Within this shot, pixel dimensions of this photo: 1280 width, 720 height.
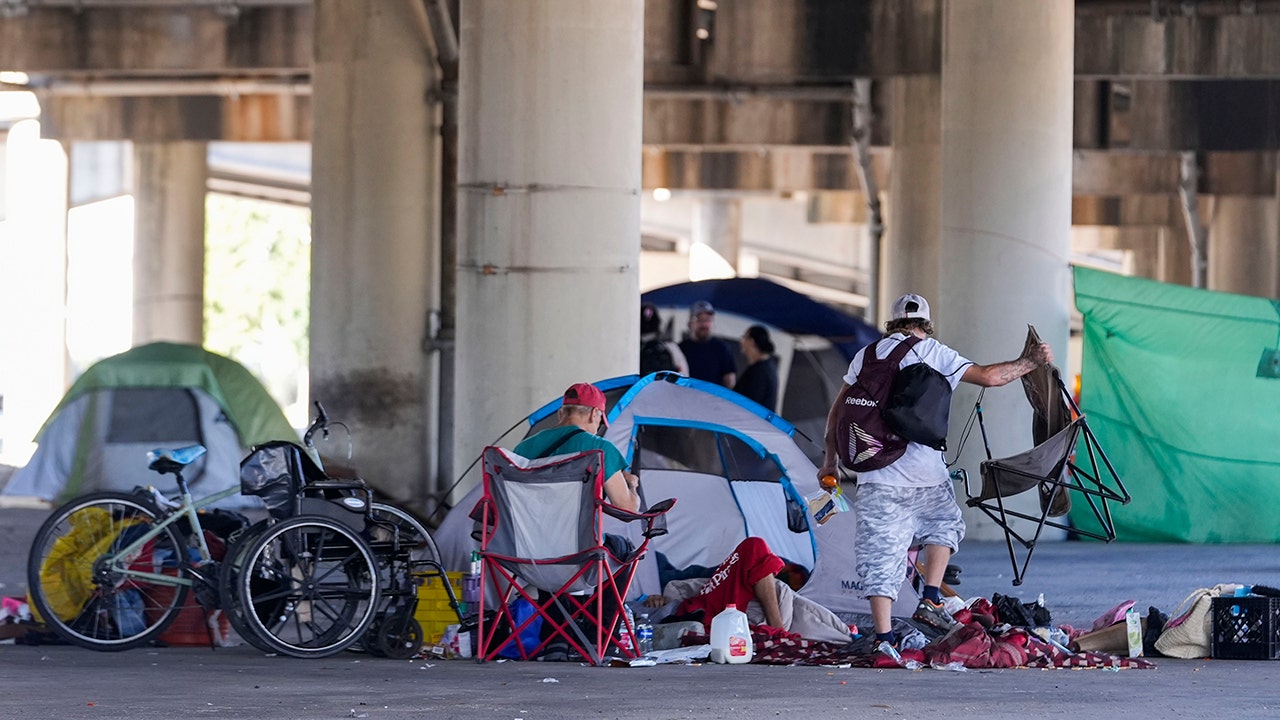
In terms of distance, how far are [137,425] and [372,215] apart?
3322 mm

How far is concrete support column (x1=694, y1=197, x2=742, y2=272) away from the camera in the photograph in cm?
4091

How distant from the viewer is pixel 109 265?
40.2 m

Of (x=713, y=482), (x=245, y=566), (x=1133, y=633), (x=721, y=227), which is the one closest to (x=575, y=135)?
(x=713, y=482)

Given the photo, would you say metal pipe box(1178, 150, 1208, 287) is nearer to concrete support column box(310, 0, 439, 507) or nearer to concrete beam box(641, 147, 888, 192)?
concrete beam box(641, 147, 888, 192)

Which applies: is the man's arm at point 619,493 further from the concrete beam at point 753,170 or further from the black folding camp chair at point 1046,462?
the concrete beam at point 753,170

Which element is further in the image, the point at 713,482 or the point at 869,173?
the point at 869,173

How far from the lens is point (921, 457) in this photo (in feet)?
29.1

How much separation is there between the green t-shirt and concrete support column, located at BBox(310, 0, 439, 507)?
863cm

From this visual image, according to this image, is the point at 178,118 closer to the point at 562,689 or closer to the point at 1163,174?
the point at 1163,174

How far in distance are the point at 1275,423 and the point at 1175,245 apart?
80.0 feet

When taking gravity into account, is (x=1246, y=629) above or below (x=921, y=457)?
below

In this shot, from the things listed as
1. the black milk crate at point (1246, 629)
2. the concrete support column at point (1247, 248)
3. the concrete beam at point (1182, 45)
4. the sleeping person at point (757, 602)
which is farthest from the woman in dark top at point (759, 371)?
the concrete support column at point (1247, 248)

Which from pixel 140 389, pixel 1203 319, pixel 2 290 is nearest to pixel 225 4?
pixel 140 389

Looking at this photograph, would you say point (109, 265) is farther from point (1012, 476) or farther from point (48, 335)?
point (1012, 476)
